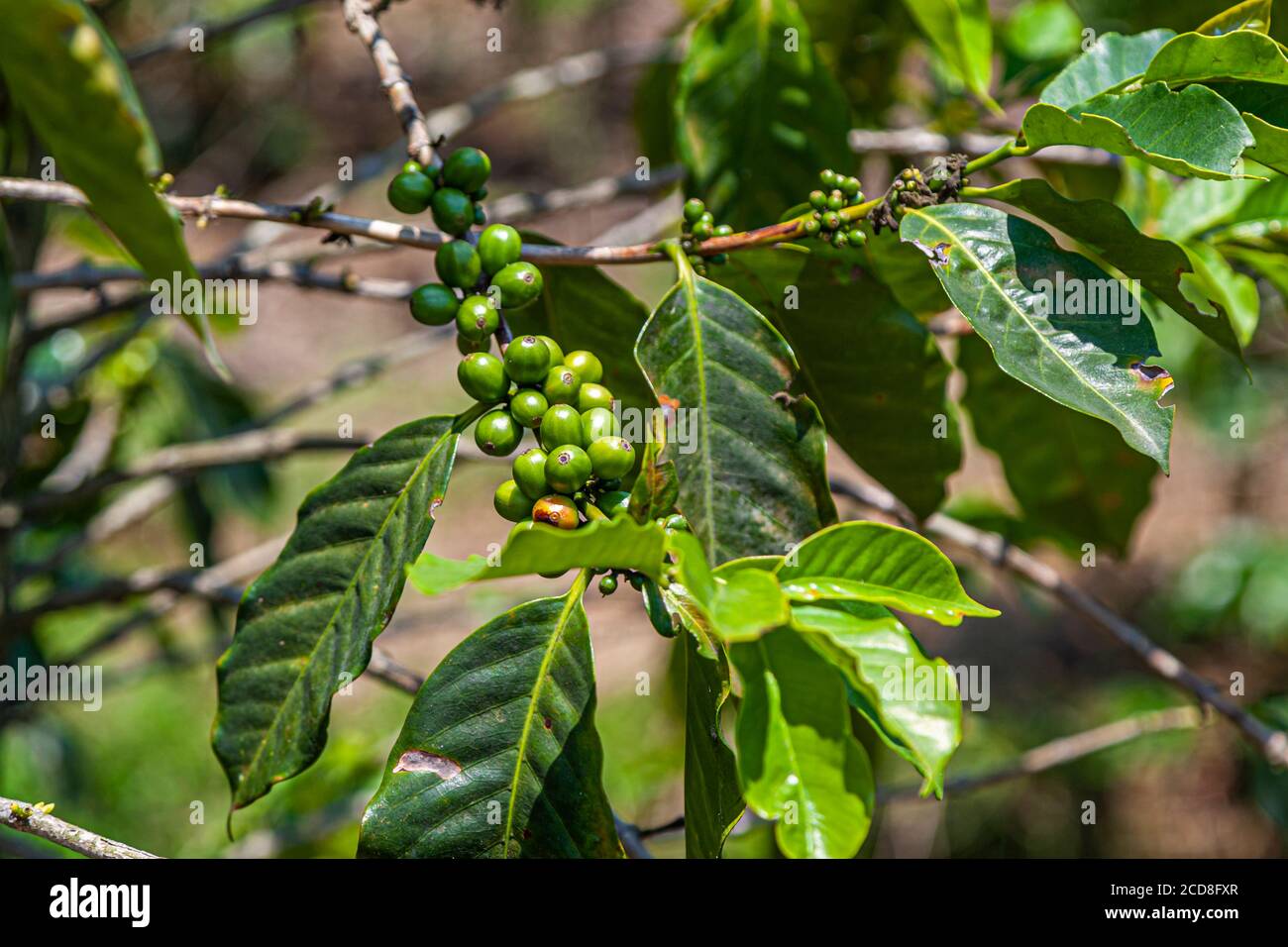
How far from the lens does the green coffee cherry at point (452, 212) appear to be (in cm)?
103

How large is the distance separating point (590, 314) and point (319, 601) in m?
0.44

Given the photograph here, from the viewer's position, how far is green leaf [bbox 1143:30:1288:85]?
85 cm

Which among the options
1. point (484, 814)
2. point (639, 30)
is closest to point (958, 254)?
point (484, 814)

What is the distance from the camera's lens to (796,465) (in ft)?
3.15

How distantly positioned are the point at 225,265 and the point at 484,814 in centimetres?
88

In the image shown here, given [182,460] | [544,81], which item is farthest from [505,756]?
[544,81]

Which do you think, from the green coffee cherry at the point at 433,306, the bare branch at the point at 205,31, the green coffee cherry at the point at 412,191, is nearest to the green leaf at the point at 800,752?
the green coffee cherry at the point at 433,306

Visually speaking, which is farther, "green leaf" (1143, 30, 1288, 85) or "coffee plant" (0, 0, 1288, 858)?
"green leaf" (1143, 30, 1288, 85)

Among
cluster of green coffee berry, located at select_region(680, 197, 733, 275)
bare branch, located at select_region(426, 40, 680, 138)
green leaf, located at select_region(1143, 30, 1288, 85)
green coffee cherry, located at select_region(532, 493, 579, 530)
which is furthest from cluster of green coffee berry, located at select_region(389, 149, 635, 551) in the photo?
bare branch, located at select_region(426, 40, 680, 138)

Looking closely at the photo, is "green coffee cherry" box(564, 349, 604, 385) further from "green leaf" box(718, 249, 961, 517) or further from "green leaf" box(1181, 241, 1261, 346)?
"green leaf" box(1181, 241, 1261, 346)

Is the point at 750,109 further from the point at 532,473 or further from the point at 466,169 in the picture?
the point at 532,473

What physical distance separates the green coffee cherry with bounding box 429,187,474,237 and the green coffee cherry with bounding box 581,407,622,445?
10.5 inches

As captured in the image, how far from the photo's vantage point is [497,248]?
1.00 meters

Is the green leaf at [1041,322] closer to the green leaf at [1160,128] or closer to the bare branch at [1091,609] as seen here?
the green leaf at [1160,128]
